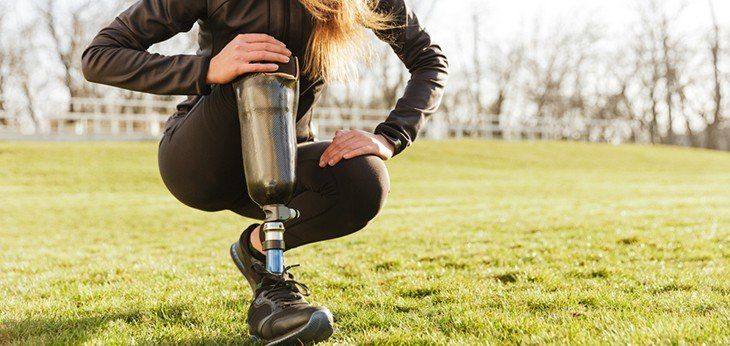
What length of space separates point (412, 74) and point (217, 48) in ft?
2.67

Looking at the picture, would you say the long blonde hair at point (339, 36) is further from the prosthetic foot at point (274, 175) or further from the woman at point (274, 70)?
the prosthetic foot at point (274, 175)

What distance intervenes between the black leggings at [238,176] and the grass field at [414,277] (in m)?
0.37

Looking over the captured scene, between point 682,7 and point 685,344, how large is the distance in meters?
43.1

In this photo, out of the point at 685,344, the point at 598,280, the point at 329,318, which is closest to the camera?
the point at 685,344

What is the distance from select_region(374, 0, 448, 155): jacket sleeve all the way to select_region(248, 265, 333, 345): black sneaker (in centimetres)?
71

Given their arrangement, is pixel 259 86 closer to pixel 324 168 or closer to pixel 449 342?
pixel 324 168

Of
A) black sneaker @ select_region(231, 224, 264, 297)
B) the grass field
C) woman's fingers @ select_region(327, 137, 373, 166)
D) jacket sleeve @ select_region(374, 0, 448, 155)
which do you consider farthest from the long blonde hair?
the grass field

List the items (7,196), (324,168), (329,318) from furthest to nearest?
1. (7,196)
2. (324,168)
3. (329,318)

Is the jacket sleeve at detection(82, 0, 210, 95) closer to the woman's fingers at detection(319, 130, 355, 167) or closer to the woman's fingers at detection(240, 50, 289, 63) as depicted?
the woman's fingers at detection(240, 50, 289, 63)

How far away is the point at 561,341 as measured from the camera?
79.4 inches

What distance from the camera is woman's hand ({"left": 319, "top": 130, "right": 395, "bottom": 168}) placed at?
244 cm

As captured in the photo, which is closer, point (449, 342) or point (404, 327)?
point (449, 342)

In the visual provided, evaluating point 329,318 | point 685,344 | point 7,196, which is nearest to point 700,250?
point 685,344

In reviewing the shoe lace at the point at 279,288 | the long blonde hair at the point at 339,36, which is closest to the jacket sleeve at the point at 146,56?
the long blonde hair at the point at 339,36
